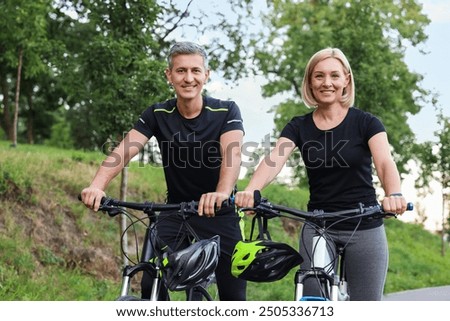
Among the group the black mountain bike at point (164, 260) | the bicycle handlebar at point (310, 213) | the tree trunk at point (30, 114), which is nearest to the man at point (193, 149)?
the black mountain bike at point (164, 260)

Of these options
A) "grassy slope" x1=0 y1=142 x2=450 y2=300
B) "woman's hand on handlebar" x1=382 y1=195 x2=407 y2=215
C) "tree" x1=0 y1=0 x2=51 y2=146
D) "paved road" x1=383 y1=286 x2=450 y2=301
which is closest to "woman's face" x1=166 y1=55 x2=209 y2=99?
"woman's hand on handlebar" x1=382 y1=195 x2=407 y2=215

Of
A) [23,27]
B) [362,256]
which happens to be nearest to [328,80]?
[362,256]

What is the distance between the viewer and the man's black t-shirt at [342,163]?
157 inches

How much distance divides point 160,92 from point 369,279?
643cm

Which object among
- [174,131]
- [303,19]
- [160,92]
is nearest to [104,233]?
[160,92]

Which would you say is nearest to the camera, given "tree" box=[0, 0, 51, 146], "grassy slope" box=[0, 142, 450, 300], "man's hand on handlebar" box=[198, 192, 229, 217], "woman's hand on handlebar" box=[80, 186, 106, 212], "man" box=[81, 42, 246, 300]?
"man's hand on handlebar" box=[198, 192, 229, 217]

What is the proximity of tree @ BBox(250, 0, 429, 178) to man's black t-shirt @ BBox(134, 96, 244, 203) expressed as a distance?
1329cm

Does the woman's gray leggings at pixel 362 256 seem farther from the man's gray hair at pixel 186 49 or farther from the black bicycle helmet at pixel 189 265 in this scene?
the man's gray hair at pixel 186 49

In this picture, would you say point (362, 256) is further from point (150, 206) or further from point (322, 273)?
point (150, 206)

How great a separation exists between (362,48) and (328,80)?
1805 centimetres

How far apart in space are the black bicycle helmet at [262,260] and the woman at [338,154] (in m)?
0.21

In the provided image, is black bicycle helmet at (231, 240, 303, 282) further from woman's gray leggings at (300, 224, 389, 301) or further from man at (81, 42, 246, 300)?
man at (81, 42, 246, 300)

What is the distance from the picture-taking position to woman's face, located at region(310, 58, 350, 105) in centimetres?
402

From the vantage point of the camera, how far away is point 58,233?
1223cm
